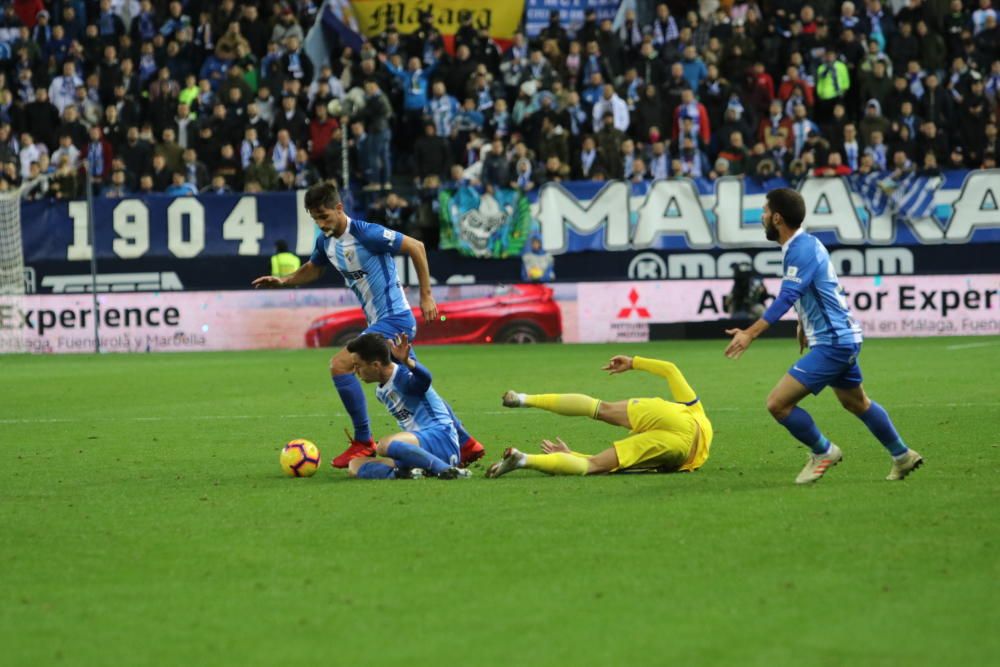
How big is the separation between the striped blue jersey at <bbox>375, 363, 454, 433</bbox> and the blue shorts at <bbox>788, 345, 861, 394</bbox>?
2.41 meters

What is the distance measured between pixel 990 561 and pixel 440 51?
82.0 feet

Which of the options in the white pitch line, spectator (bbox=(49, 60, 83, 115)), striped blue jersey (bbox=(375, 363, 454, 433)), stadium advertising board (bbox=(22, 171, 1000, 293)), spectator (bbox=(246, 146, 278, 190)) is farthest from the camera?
spectator (bbox=(49, 60, 83, 115))

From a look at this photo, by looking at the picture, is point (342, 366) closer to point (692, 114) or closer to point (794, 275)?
point (794, 275)

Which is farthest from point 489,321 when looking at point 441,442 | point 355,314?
point 441,442

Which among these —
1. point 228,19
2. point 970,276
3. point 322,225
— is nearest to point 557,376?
point 322,225

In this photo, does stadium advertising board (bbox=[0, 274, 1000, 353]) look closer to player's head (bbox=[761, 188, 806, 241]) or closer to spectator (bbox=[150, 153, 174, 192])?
spectator (bbox=[150, 153, 174, 192])

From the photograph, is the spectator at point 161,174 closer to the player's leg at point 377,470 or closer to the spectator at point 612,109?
the spectator at point 612,109

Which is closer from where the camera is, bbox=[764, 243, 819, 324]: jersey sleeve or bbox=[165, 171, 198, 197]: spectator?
bbox=[764, 243, 819, 324]: jersey sleeve

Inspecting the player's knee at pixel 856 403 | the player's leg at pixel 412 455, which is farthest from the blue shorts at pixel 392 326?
the player's knee at pixel 856 403

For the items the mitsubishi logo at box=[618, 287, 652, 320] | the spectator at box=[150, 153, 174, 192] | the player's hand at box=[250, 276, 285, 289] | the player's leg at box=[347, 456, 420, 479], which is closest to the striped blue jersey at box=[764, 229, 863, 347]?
the player's leg at box=[347, 456, 420, 479]

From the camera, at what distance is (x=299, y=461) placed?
10.4 m

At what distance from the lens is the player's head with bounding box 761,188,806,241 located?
30.0 ft

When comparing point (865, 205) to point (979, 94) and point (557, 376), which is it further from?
point (557, 376)

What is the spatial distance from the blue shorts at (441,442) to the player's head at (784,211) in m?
2.52
